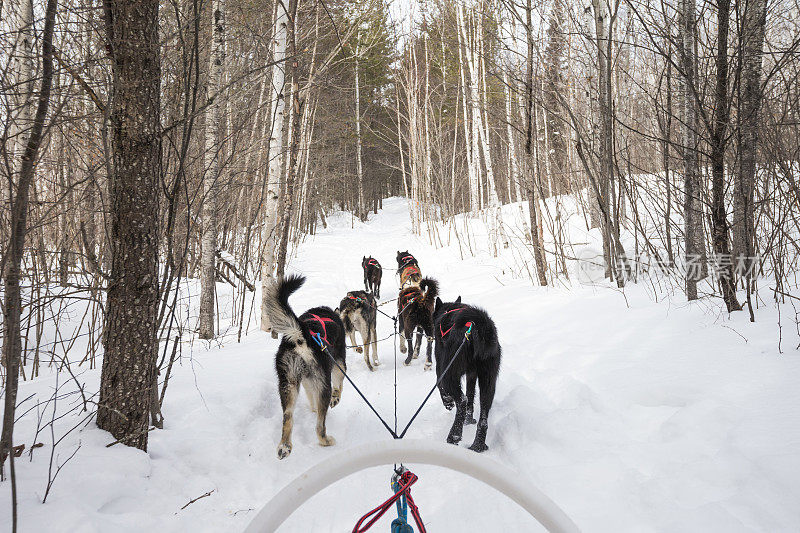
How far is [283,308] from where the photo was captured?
2.99 m

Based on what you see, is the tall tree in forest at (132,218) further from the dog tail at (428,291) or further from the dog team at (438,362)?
the dog tail at (428,291)

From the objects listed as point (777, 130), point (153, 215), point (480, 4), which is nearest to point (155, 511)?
point (153, 215)

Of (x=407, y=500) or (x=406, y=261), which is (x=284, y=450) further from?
(x=406, y=261)

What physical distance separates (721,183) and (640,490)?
3020 millimetres

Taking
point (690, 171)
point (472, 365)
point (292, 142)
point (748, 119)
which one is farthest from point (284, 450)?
point (690, 171)

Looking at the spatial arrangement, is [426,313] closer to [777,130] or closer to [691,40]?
[777,130]

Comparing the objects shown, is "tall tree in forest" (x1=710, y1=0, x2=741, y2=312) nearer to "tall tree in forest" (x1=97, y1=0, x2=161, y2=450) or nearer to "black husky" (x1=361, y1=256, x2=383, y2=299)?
"tall tree in forest" (x1=97, y1=0, x2=161, y2=450)

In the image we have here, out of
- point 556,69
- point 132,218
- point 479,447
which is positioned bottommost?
point 479,447

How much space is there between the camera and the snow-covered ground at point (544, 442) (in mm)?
1951

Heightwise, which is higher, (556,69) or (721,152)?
(556,69)

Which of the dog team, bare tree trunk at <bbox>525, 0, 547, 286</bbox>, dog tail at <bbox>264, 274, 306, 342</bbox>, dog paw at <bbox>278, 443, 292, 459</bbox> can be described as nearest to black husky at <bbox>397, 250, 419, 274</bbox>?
bare tree trunk at <bbox>525, 0, 547, 286</bbox>

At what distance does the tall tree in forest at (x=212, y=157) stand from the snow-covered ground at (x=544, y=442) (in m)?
2.13

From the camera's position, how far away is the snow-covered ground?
1951 mm

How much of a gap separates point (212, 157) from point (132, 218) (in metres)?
3.60
